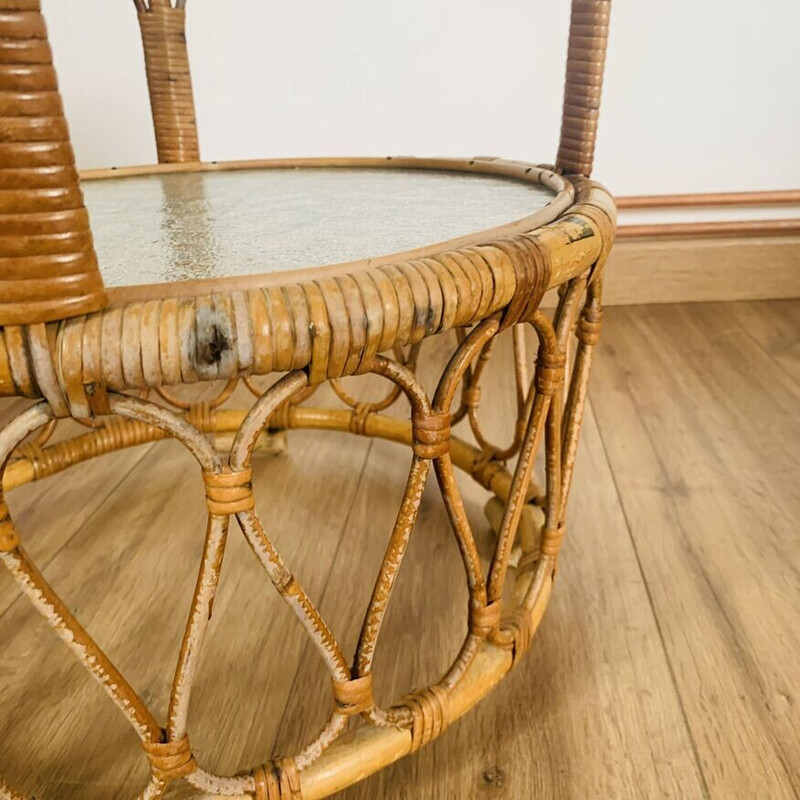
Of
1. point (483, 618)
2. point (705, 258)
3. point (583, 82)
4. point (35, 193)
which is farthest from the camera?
point (705, 258)

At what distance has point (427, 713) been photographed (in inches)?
19.1

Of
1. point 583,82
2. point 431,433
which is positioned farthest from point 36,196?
point 583,82

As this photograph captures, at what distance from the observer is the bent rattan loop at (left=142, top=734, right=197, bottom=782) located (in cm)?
40

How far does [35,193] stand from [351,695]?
1.04 feet

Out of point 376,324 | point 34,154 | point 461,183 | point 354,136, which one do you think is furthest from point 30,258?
point 354,136

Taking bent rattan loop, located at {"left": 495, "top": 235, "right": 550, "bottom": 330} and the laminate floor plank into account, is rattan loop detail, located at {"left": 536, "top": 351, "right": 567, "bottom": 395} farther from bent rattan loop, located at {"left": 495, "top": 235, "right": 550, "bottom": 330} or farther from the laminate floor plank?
the laminate floor plank

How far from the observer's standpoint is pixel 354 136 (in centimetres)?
147

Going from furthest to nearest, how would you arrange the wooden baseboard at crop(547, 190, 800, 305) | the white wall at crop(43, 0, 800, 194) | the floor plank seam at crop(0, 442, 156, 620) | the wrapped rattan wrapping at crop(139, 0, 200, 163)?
1. the wooden baseboard at crop(547, 190, 800, 305)
2. the white wall at crop(43, 0, 800, 194)
3. the wrapped rattan wrapping at crop(139, 0, 200, 163)
4. the floor plank seam at crop(0, 442, 156, 620)

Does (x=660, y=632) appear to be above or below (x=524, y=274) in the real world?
below

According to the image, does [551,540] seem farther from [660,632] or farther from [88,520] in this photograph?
[88,520]

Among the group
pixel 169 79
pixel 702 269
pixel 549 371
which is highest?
pixel 169 79

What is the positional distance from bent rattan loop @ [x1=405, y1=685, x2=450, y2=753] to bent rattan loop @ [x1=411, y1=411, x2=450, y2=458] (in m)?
0.18

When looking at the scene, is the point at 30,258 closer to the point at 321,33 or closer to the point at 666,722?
the point at 666,722

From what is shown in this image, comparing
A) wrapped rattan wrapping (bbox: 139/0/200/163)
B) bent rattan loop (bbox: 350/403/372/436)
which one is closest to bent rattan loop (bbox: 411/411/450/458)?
bent rattan loop (bbox: 350/403/372/436)
